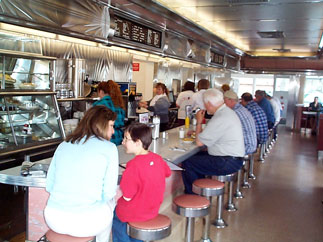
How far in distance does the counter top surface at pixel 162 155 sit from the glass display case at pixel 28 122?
38.5 inches

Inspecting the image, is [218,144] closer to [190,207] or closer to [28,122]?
[190,207]

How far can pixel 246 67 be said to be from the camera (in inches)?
557

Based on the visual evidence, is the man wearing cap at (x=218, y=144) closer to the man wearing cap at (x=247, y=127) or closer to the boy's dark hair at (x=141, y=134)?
the man wearing cap at (x=247, y=127)

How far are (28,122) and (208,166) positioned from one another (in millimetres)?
2205

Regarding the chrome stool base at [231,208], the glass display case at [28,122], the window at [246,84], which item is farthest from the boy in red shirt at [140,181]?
the window at [246,84]

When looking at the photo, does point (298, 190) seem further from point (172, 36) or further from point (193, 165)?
point (172, 36)

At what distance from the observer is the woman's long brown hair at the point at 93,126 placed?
227cm

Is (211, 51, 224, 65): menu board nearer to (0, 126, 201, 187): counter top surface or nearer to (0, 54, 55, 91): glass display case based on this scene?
(0, 126, 201, 187): counter top surface

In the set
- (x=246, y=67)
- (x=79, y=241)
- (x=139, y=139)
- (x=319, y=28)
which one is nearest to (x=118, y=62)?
(x=319, y=28)

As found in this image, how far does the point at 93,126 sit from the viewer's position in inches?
90.7

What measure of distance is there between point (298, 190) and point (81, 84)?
4016 mm

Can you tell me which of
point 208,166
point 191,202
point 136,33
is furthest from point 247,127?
point 136,33

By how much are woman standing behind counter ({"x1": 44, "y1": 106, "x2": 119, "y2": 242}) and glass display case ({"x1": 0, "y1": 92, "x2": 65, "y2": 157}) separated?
172 centimetres

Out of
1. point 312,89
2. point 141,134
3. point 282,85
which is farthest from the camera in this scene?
point 312,89
